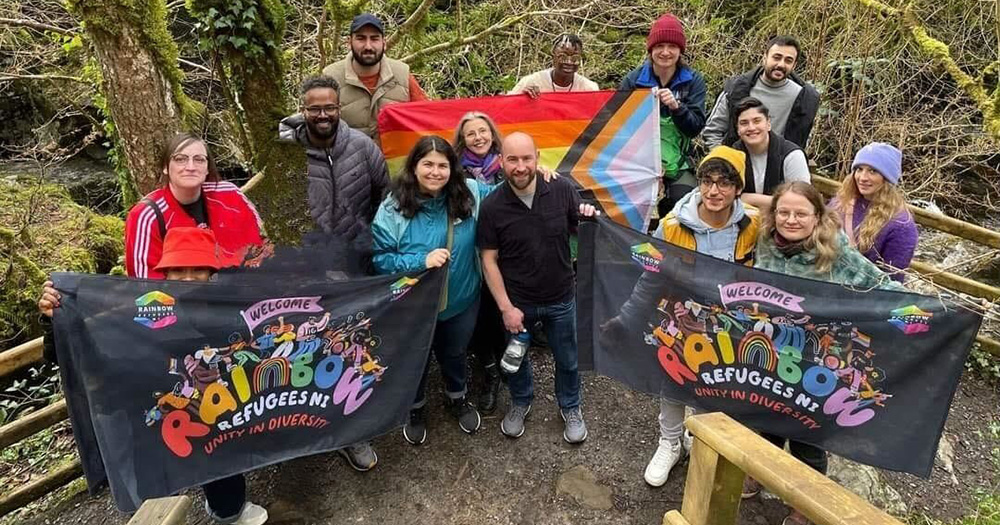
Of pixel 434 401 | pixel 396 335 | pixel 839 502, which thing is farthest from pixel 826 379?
pixel 434 401

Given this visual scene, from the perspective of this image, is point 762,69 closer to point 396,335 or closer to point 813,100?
point 813,100

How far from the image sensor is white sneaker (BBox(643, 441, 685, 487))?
3.55 metres

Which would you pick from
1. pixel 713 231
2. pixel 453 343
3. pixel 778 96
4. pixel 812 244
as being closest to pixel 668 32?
pixel 778 96

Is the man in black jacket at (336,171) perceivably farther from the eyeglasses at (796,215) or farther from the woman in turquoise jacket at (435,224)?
the eyeglasses at (796,215)

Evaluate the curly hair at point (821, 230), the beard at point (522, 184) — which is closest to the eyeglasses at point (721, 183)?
the curly hair at point (821, 230)

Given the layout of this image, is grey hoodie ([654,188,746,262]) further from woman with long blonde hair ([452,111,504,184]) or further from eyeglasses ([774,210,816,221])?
woman with long blonde hair ([452,111,504,184])

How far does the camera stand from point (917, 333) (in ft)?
9.29

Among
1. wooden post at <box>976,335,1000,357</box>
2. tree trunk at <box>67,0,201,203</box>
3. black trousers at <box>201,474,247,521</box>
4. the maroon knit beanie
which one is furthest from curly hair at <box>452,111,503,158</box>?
wooden post at <box>976,335,1000,357</box>

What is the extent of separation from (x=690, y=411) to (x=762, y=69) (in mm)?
2703

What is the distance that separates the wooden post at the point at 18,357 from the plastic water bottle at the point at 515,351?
252 centimetres

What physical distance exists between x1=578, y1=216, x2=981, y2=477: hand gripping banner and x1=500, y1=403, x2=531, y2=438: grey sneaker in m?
0.76

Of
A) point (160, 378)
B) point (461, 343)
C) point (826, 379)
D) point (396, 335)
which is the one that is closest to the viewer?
point (160, 378)

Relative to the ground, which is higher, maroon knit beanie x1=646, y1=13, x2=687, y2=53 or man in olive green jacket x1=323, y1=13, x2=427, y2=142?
maroon knit beanie x1=646, y1=13, x2=687, y2=53

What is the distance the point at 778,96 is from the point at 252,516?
4548 mm
